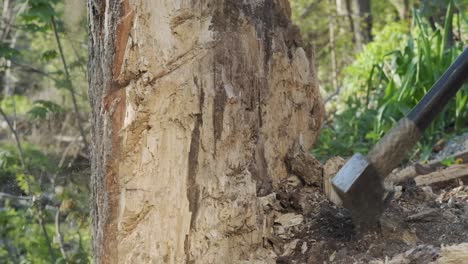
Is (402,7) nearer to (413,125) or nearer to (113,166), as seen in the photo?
(413,125)

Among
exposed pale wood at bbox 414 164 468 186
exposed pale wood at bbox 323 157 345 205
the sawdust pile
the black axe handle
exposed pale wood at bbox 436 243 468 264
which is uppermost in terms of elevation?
the black axe handle

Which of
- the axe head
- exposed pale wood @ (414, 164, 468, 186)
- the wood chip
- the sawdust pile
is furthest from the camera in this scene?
exposed pale wood @ (414, 164, 468, 186)

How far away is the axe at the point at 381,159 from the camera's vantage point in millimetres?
2705

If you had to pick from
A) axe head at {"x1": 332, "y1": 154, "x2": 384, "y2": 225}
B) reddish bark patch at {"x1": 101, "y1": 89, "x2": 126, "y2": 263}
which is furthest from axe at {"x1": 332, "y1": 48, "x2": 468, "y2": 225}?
reddish bark patch at {"x1": 101, "y1": 89, "x2": 126, "y2": 263}

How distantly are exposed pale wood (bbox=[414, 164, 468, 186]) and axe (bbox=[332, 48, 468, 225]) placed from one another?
0.83 meters

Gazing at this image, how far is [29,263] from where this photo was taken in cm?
543

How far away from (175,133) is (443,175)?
4.93 feet

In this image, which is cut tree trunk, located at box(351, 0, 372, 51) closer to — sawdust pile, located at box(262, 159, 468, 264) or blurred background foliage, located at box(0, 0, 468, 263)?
blurred background foliage, located at box(0, 0, 468, 263)

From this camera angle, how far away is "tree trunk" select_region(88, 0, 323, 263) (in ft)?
9.18

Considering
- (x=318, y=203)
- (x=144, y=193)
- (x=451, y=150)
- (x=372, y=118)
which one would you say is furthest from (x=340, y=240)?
(x=372, y=118)

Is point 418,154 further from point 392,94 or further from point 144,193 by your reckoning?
point 144,193

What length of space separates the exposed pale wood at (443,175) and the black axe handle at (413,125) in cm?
82

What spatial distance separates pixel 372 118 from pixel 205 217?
3127 mm

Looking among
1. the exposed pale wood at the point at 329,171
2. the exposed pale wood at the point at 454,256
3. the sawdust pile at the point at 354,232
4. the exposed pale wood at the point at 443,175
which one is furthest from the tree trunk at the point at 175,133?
the exposed pale wood at the point at 443,175
